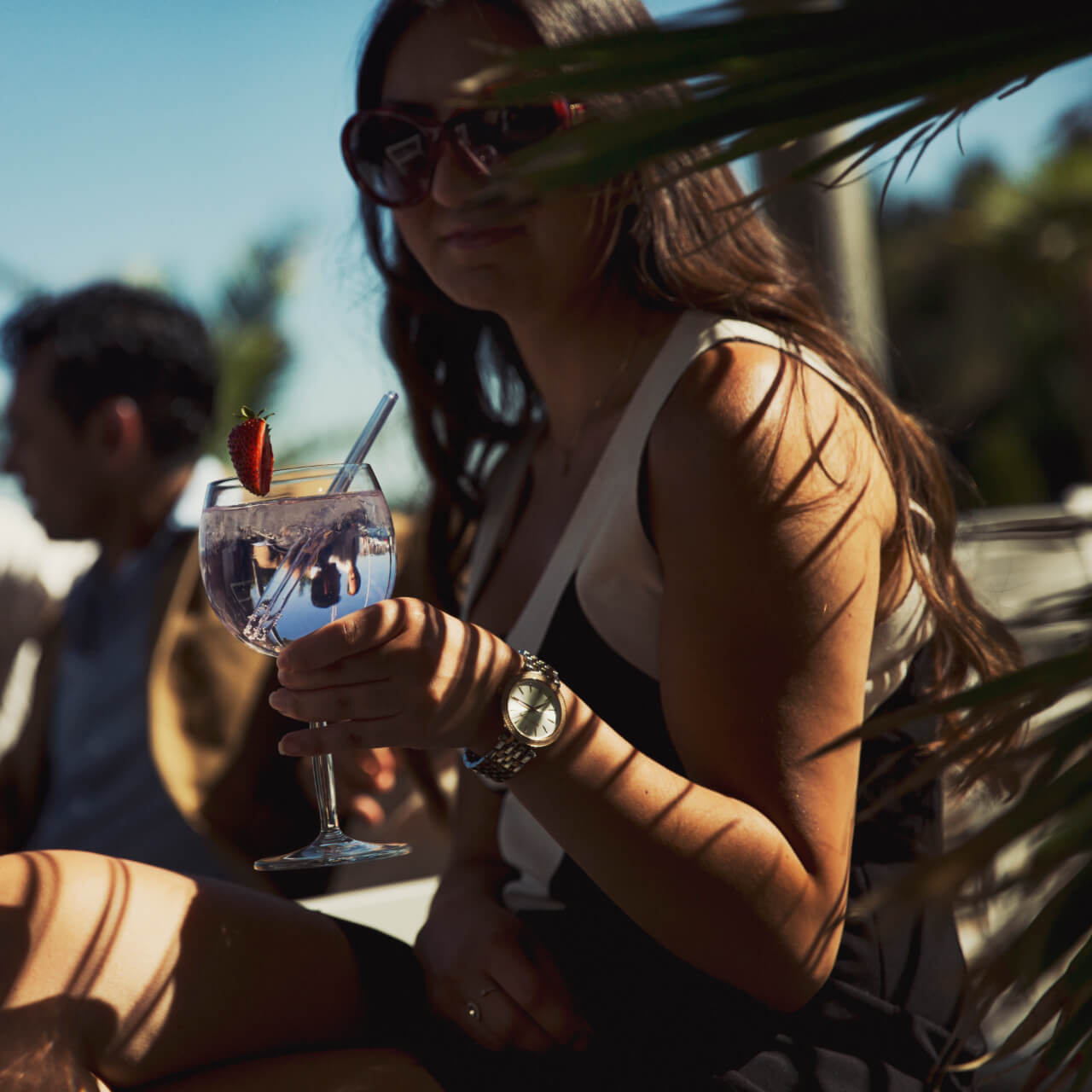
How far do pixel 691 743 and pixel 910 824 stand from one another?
399 mm

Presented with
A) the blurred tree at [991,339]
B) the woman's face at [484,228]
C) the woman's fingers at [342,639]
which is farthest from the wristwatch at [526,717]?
the blurred tree at [991,339]

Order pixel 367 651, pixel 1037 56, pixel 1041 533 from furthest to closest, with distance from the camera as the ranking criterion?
pixel 367 651
pixel 1041 533
pixel 1037 56

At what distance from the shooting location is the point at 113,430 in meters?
3.96

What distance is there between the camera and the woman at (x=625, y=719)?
4.25 ft

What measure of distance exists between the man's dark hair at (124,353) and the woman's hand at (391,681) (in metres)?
3.06

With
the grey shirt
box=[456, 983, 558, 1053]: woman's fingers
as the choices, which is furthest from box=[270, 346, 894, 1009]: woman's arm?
the grey shirt

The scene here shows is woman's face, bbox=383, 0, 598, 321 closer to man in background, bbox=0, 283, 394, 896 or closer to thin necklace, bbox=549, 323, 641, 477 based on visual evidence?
thin necklace, bbox=549, 323, 641, 477

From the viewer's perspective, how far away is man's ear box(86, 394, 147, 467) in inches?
155

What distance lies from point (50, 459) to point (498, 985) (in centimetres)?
296

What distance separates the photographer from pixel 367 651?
114 centimetres

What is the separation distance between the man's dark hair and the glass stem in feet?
9.35

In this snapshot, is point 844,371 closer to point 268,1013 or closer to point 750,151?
point 750,151

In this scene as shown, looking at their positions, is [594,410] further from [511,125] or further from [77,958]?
[77,958]

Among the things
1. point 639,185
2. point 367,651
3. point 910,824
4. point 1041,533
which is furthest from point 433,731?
point 639,185
